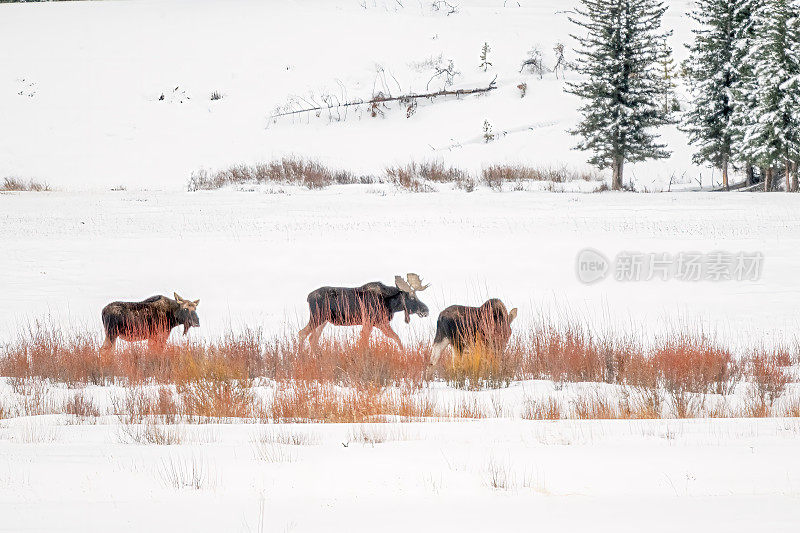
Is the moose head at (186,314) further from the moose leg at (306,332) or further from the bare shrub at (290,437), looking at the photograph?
the bare shrub at (290,437)

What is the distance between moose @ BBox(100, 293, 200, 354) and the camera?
8.91m

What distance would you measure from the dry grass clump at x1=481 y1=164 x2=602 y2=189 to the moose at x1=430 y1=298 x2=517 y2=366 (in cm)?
1820

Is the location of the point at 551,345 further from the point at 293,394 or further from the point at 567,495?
the point at 567,495

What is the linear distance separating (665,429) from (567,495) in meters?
1.86

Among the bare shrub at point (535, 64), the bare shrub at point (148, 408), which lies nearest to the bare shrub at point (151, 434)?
the bare shrub at point (148, 408)

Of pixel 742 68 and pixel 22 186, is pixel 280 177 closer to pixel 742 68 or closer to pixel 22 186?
pixel 22 186

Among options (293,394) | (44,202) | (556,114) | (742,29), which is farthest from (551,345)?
(556,114)

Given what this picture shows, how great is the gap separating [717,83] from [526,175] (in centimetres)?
1097

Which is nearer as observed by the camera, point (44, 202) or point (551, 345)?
point (551, 345)

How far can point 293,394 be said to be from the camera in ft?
24.0

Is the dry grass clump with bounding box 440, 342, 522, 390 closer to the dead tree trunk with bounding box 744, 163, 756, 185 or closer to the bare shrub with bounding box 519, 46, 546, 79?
the dead tree trunk with bounding box 744, 163, 756, 185

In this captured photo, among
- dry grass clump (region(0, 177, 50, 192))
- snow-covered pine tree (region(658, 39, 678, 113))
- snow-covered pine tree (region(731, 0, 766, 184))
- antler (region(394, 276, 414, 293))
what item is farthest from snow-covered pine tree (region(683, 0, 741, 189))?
antler (region(394, 276, 414, 293))

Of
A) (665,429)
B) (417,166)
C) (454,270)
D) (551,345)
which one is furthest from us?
(417,166)

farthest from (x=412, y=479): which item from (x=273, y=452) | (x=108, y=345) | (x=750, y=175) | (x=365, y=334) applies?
(x=750, y=175)
